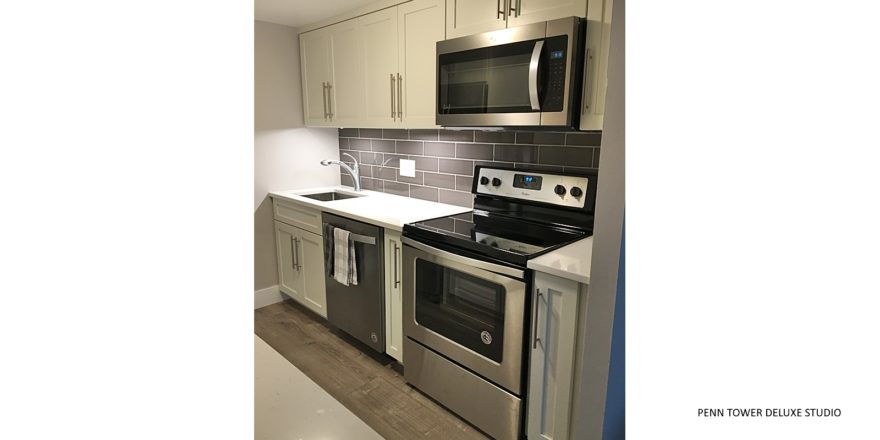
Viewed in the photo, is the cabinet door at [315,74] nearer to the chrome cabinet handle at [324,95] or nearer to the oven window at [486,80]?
the chrome cabinet handle at [324,95]

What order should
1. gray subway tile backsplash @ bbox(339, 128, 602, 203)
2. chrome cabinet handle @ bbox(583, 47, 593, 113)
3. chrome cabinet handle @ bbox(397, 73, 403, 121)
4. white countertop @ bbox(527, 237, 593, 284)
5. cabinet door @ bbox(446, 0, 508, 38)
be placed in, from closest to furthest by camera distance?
white countertop @ bbox(527, 237, 593, 284)
chrome cabinet handle @ bbox(583, 47, 593, 113)
cabinet door @ bbox(446, 0, 508, 38)
gray subway tile backsplash @ bbox(339, 128, 602, 203)
chrome cabinet handle @ bbox(397, 73, 403, 121)

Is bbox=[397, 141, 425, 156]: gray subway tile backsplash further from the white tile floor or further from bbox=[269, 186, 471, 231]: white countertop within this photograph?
the white tile floor

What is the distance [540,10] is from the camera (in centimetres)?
182

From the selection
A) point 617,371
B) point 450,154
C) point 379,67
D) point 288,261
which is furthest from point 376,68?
point 617,371

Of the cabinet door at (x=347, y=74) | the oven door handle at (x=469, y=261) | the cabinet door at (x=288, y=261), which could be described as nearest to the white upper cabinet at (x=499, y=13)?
the cabinet door at (x=347, y=74)

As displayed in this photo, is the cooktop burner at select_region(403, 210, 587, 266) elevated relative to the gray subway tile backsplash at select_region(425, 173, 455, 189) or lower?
lower

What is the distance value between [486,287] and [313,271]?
1528mm

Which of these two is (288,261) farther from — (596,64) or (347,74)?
(596,64)

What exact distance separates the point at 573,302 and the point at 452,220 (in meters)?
0.87

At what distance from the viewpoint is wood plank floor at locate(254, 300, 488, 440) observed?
2.04m

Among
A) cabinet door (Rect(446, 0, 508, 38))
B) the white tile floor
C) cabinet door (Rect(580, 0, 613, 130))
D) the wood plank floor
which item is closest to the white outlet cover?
→ cabinet door (Rect(446, 0, 508, 38))

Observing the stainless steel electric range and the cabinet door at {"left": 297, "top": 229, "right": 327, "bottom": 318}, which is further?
the cabinet door at {"left": 297, "top": 229, "right": 327, "bottom": 318}
